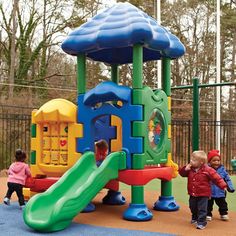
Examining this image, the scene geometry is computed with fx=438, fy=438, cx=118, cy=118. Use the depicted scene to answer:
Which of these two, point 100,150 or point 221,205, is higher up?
point 100,150

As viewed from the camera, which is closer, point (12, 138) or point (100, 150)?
point (100, 150)

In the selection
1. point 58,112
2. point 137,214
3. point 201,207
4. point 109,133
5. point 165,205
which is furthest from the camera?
point 109,133

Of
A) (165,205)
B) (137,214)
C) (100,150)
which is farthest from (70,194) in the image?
(165,205)

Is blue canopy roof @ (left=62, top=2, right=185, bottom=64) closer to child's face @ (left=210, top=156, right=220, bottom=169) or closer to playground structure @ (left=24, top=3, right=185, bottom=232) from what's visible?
playground structure @ (left=24, top=3, right=185, bottom=232)

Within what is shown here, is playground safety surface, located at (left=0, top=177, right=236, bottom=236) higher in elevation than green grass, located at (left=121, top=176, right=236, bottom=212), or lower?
higher

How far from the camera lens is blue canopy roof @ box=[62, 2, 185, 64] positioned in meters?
6.46

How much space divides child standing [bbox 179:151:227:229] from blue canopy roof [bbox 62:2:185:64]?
1.91 metres

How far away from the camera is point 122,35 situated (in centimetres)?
651

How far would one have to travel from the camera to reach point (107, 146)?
7.34 meters

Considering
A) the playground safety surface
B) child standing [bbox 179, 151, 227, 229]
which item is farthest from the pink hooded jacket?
child standing [bbox 179, 151, 227, 229]

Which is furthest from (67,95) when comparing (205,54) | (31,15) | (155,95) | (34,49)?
(155,95)

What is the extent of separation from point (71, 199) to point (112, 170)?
92 centimetres

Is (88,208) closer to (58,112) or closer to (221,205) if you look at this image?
(58,112)

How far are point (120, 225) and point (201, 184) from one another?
1.22 m
